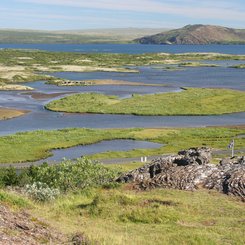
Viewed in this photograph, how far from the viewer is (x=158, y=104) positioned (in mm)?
109125

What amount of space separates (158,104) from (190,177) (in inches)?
3157

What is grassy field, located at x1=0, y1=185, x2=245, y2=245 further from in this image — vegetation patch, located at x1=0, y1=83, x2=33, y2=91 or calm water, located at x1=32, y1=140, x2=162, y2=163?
vegetation patch, located at x1=0, y1=83, x2=33, y2=91

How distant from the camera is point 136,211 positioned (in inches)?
869

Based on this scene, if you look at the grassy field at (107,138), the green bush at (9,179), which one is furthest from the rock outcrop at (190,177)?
the grassy field at (107,138)

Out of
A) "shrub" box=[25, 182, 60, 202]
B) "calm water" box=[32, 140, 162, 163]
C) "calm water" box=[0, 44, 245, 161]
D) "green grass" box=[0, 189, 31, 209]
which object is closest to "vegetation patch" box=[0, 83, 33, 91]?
"calm water" box=[0, 44, 245, 161]

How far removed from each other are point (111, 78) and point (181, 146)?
101644 millimetres

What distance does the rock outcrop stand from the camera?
27.7 metres

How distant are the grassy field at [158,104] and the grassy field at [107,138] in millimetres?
19708

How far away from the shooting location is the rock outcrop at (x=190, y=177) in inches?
1090

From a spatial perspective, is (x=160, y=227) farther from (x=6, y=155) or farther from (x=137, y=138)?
(x=137, y=138)

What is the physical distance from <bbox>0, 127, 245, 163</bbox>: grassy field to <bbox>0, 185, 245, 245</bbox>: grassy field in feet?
127

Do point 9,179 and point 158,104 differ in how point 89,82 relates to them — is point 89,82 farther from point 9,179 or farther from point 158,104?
point 9,179

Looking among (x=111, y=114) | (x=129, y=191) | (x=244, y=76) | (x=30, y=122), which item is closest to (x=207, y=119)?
(x=111, y=114)

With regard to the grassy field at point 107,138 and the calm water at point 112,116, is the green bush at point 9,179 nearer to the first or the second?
the grassy field at point 107,138
